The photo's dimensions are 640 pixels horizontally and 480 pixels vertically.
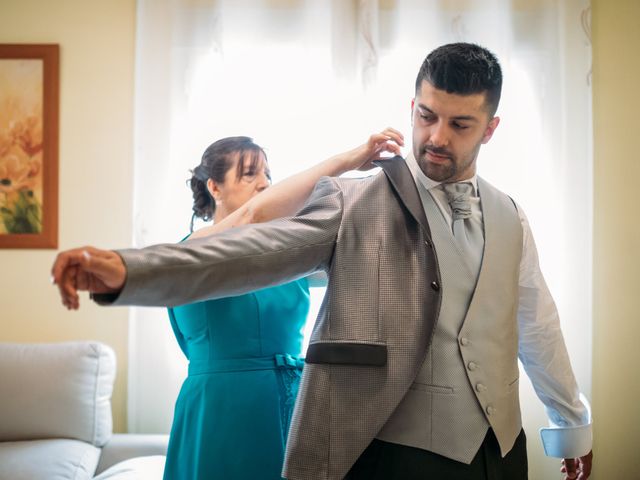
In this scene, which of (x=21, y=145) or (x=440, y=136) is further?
(x=21, y=145)

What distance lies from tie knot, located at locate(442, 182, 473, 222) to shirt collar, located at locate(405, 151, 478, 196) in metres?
0.03

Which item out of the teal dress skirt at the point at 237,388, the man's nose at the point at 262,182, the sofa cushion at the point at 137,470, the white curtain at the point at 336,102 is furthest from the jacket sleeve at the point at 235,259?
the white curtain at the point at 336,102

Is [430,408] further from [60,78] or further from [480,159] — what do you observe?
[60,78]

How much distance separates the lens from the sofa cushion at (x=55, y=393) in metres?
2.98

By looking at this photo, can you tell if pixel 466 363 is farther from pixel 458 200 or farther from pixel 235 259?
Answer: pixel 235 259

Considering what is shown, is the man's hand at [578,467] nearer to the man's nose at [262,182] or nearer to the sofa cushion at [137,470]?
the man's nose at [262,182]

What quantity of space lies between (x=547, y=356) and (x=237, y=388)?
2.43 feet

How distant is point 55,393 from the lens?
9.87ft

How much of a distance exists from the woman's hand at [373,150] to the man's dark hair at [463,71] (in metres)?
0.14

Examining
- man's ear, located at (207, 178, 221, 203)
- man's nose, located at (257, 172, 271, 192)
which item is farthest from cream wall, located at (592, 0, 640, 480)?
man's ear, located at (207, 178, 221, 203)

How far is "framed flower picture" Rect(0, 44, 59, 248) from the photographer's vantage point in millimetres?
3418

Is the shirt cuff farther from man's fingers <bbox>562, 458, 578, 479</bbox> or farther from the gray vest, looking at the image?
the gray vest

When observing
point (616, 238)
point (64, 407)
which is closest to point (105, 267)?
point (64, 407)

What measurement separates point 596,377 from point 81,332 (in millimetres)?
2319
